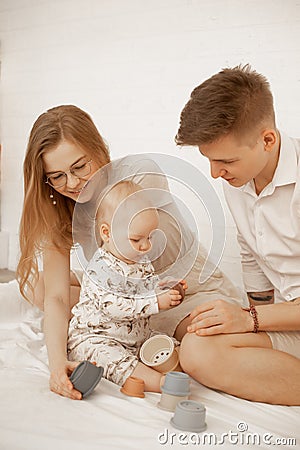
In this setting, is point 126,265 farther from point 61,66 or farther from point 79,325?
point 61,66

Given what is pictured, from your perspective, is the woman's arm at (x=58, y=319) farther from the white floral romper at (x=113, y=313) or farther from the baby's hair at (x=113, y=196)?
the baby's hair at (x=113, y=196)

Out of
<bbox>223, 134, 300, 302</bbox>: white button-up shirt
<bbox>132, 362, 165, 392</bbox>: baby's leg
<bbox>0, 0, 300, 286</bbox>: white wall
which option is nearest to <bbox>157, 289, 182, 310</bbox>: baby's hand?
<bbox>132, 362, 165, 392</bbox>: baby's leg

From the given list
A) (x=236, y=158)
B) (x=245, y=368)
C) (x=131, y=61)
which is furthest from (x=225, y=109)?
(x=131, y=61)

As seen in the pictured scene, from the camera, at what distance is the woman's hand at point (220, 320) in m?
1.23

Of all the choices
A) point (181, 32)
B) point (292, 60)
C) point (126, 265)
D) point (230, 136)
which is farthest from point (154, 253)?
point (181, 32)

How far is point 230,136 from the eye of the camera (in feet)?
4.08

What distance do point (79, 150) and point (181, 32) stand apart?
1.04 meters

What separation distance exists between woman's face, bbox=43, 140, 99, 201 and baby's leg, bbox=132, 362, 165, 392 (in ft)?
1.36

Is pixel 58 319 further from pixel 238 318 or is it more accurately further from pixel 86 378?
pixel 238 318

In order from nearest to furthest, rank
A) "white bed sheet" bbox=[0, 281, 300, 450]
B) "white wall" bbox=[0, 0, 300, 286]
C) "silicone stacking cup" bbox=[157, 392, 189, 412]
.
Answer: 1. "white bed sheet" bbox=[0, 281, 300, 450]
2. "silicone stacking cup" bbox=[157, 392, 189, 412]
3. "white wall" bbox=[0, 0, 300, 286]

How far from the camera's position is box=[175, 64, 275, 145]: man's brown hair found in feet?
4.02

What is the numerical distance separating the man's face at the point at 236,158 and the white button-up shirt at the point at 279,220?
59mm

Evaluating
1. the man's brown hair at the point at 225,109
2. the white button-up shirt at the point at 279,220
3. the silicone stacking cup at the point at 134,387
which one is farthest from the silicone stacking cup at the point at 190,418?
the man's brown hair at the point at 225,109

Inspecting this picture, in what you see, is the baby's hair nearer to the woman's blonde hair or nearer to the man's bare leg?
the woman's blonde hair
